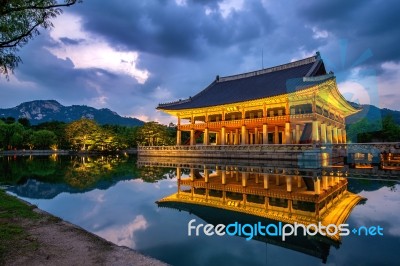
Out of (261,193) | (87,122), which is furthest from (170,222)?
(87,122)

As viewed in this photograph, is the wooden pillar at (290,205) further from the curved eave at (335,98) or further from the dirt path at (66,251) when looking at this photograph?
the curved eave at (335,98)

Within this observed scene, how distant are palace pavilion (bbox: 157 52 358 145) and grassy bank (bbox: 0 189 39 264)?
74.6ft

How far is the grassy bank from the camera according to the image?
14.5ft

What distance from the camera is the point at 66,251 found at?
4.41 metres

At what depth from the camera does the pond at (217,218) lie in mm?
4945

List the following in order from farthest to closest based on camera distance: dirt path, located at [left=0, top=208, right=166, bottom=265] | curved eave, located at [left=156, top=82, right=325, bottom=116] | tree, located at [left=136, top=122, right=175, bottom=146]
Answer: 1. tree, located at [left=136, top=122, right=175, bottom=146]
2. curved eave, located at [left=156, top=82, right=325, bottom=116]
3. dirt path, located at [left=0, top=208, right=166, bottom=265]

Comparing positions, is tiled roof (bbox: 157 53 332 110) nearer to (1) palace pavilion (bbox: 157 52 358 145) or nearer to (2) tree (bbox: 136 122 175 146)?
(1) palace pavilion (bbox: 157 52 358 145)

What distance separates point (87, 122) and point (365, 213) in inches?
2070

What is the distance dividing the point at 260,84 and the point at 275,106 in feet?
20.6

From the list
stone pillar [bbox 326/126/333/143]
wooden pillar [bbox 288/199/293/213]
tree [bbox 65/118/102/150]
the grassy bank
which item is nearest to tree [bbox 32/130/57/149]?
tree [bbox 65/118/102/150]

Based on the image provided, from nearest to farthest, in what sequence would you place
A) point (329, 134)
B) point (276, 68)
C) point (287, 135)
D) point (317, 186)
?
point (317, 186)
point (287, 135)
point (329, 134)
point (276, 68)

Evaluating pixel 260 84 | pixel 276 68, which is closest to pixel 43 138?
pixel 260 84

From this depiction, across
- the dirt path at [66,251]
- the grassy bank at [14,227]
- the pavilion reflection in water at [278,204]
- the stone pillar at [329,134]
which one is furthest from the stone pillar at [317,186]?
the stone pillar at [329,134]

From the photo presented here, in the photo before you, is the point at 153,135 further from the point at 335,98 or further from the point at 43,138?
the point at 335,98
